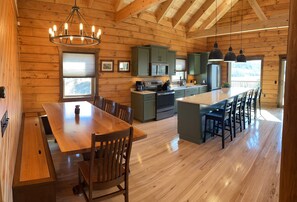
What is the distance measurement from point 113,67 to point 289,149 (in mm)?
5214

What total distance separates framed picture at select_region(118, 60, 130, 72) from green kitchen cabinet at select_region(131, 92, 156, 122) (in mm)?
761

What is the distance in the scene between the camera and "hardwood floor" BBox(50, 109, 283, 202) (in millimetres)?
2555

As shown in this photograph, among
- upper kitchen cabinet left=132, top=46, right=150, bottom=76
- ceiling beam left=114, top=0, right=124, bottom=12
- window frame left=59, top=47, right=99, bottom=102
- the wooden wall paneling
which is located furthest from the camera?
upper kitchen cabinet left=132, top=46, right=150, bottom=76

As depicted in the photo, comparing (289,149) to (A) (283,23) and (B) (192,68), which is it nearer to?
(A) (283,23)

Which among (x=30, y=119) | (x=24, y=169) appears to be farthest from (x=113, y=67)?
(x=24, y=169)

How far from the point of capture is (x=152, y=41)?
6.79 metres

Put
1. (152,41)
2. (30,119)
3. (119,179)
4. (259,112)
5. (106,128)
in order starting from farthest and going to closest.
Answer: (259,112)
(152,41)
(30,119)
(106,128)
(119,179)

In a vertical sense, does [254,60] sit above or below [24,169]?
above

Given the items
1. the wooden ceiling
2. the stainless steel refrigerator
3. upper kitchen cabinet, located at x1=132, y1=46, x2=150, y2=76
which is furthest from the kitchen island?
the stainless steel refrigerator

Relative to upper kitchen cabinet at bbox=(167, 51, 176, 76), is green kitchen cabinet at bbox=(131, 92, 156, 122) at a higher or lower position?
lower

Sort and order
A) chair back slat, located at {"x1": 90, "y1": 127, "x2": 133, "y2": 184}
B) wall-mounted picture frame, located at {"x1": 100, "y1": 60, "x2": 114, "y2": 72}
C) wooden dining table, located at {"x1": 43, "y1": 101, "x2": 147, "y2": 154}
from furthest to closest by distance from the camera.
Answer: wall-mounted picture frame, located at {"x1": 100, "y1": 60, "x2": 114, "y2": 72}, wooden dining table, located at {"x1": 43, "y1": 101, "x2": 147, "y2": 154}, chair back slat, located at {"x1": 90, "y1": 127, "x2": 133, "y2": 184}

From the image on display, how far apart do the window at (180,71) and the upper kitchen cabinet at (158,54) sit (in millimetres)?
1325

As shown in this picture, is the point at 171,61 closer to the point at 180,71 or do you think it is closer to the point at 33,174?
the point at 180,71

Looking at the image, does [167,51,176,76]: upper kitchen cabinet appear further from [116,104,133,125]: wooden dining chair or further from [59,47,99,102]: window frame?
[116,104,133,125]: wooden dining chair
